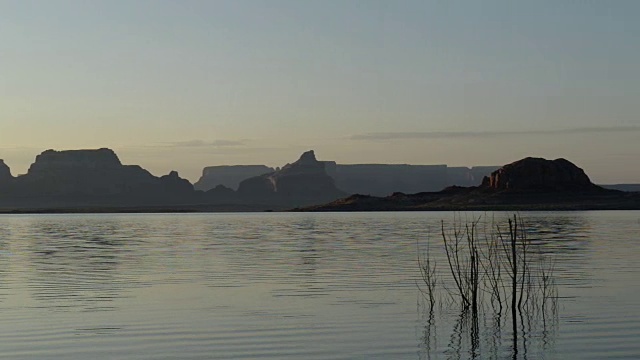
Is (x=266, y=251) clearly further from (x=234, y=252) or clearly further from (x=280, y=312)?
(x=280, y=312)

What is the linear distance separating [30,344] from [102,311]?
21.3ft

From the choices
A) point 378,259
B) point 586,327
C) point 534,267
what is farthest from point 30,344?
point 378,259

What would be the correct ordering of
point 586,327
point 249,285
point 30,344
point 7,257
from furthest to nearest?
point 7,257 → point 249,285 → point 586,327 → point 30,344

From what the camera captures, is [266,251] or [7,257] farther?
[266,251]

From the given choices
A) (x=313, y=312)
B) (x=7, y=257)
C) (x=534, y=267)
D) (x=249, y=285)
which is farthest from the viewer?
(x=7, y=257)

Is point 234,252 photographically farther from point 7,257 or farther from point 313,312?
point 313,312

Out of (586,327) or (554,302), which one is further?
(554,302)

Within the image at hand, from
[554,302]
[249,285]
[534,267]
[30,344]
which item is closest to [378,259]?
[534,267]

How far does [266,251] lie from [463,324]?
39.4 meters

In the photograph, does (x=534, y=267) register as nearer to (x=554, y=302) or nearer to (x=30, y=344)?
(x=554, y=302)

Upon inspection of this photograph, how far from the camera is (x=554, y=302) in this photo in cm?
3200

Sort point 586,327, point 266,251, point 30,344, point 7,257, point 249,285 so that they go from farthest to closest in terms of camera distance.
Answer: point 266,251
point 7,257
point 249,285
point 586,327
point 30,344

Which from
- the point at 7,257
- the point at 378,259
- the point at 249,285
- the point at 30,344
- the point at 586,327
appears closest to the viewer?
the point at 30,344

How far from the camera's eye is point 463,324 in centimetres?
2833
